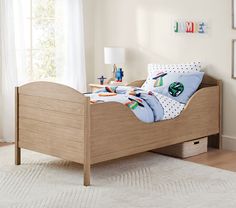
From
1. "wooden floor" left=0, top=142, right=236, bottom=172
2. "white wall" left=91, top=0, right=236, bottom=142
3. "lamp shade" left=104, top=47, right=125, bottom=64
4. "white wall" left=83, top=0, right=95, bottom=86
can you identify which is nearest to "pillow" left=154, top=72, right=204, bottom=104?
"white wall" left=91, top=0, right=236, bottom=142

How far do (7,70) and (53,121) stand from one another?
1.39 meters

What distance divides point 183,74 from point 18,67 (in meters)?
1.66

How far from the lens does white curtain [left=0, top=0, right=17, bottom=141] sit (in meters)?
5.08

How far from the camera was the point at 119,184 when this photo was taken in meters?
3.76

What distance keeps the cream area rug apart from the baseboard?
0.70 metres

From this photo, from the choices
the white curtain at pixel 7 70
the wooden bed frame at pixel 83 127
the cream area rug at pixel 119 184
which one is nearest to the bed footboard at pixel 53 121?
the wooden bed frame at pixel 83 127

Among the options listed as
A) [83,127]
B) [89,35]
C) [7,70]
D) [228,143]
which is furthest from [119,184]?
[89,35]

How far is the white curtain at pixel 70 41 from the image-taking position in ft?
18.5

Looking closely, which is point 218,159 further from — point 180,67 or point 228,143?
point 180,67

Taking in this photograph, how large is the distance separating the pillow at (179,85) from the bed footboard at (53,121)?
1123mm

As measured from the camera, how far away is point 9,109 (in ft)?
17.1

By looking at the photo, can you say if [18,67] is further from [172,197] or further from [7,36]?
[172,197]

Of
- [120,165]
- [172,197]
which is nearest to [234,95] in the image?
[120,165]

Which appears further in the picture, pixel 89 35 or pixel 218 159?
pixel 89 35
